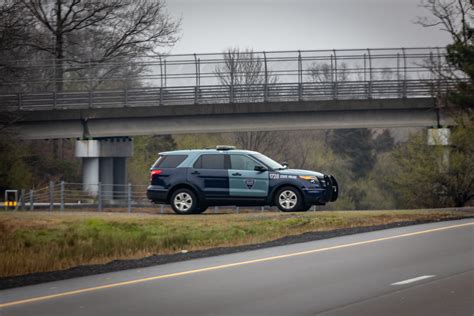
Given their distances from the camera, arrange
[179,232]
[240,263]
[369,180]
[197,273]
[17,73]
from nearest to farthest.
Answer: [197,273] < [240,263] < [179,232] < [17,73] < [369,180]

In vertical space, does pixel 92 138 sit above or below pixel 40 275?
above

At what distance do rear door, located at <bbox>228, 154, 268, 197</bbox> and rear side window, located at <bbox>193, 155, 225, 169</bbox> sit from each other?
0.30 meters

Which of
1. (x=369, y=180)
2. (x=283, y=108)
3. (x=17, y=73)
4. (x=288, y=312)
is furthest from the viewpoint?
(x=369, y=180)

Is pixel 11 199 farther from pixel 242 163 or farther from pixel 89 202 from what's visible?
pixel 242 163

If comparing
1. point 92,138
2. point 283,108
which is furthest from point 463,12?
point 92,138

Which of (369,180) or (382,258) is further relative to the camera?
(369,180)

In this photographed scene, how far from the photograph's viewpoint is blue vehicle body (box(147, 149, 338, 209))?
29.0 meters

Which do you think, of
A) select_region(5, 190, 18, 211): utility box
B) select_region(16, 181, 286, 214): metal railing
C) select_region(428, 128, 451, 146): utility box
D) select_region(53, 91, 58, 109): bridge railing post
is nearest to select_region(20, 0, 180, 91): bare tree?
select_region(53, 91, 58, 109): bridge railing post

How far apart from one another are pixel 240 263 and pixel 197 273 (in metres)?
1.48

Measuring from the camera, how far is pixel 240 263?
17031 millimetres

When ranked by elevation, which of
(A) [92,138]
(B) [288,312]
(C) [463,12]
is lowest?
(B) [288,312]

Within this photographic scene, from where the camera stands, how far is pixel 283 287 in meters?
14.0

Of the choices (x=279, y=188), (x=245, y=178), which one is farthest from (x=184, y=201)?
(x=279, y=188)

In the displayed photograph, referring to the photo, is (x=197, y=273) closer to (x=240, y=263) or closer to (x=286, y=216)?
(x=240, y=263)
